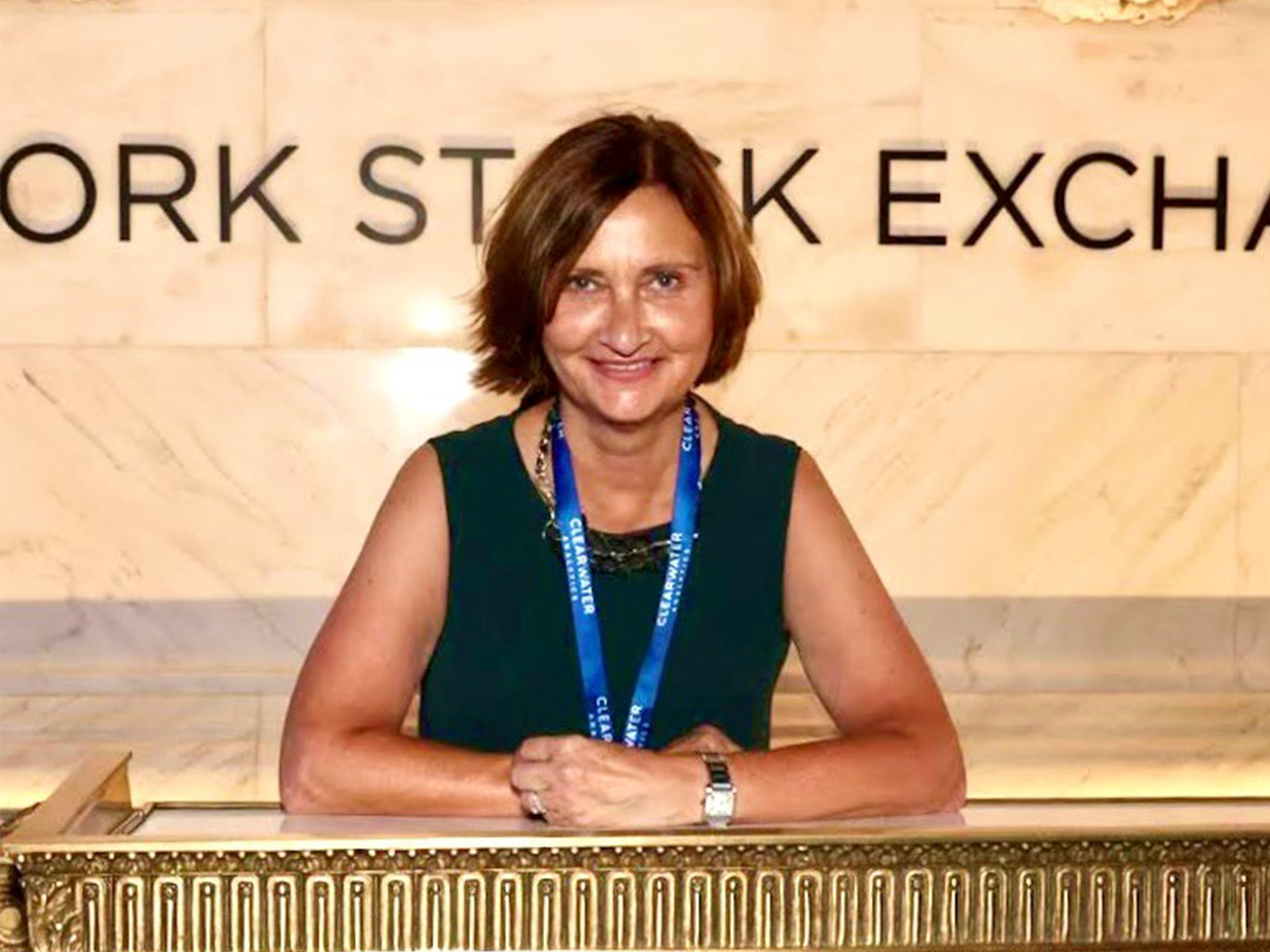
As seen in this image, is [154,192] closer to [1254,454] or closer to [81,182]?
[81,182]

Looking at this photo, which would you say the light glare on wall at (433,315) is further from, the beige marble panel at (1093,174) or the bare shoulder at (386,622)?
the bare shoulder at (386,622)

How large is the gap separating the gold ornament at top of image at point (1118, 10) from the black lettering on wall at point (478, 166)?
4.02 ft


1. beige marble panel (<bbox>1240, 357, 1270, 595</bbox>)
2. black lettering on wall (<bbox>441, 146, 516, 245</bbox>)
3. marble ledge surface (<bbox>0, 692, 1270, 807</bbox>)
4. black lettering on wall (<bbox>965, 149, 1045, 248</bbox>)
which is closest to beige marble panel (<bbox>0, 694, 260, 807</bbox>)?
marble ledge surface (<bbox>0, 692, 1270, 807</bbox>)

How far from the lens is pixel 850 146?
223 inches

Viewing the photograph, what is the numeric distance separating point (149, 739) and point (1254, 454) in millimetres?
2494

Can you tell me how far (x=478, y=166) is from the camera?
→ 5.61m

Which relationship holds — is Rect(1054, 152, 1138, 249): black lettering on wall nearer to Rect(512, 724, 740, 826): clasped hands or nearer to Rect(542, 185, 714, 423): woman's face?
Rect(542, 185, 714, 423): woman's face

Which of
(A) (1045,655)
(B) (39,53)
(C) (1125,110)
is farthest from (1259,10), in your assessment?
(B) (39,53)

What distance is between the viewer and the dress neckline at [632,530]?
314cm

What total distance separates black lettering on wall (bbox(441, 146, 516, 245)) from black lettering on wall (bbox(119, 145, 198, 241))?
55 cm

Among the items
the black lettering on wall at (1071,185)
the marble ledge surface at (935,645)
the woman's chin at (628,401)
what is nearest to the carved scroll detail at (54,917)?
the woman's chin at (628,401)

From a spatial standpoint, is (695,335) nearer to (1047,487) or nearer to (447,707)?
(447,707)

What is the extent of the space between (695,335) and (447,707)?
54 centimetres

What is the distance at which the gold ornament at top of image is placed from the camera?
562 cm
